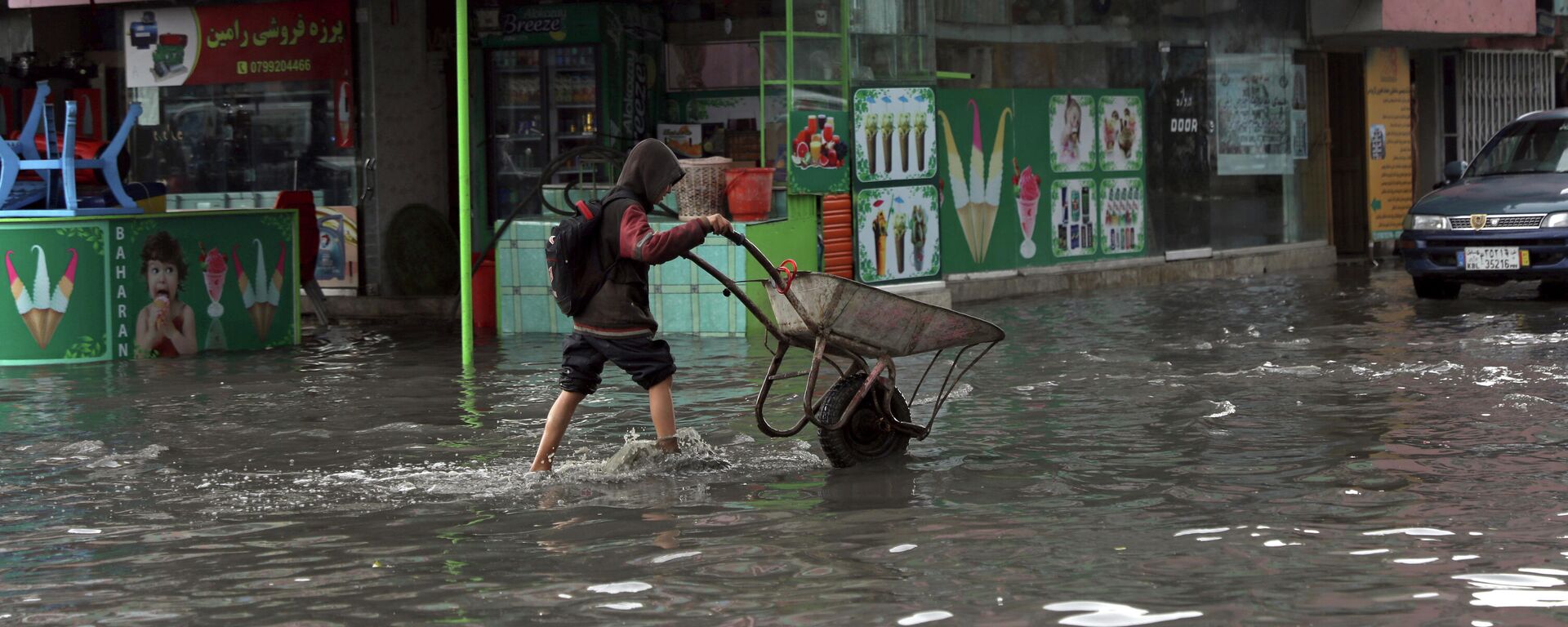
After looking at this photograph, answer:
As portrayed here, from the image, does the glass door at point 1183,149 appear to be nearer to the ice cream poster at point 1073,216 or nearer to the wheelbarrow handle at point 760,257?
the ice cream poster at point 1073,216

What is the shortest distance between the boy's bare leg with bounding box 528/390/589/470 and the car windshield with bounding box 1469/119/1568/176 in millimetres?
11500

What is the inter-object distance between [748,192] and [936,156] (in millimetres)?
2532

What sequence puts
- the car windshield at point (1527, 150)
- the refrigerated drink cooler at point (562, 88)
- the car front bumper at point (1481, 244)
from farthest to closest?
the refrigerated drink cooler at point (562, 88) < the car windshield at point (1527, 150) < the car front bumper at point (1481, 244)

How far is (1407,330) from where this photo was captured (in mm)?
13414

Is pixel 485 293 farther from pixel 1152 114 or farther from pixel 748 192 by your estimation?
pixel 1152 114

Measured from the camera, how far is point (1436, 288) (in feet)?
53.5

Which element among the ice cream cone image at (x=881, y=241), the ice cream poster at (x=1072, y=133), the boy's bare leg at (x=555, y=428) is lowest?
the boy's bare leg at (x=555, y=428)

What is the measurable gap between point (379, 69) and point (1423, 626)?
13.7 meters

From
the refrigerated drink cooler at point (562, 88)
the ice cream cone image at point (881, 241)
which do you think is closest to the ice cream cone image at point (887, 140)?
the ice cream cone image at point (881, 241)

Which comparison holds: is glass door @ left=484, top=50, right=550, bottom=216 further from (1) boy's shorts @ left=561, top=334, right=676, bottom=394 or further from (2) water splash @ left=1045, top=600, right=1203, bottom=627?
(2) water splash @ left=1045, top=600, right=1203, bottom=627

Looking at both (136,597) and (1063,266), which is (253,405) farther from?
(1063,266)

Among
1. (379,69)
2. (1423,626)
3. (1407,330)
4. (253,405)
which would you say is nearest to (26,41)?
(379,69)

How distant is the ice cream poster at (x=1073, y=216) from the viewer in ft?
60.3

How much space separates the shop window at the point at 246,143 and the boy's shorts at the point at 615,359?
10.3m
